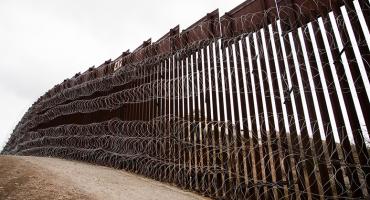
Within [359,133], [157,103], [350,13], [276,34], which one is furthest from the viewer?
[157,103]

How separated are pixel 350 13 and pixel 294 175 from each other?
2.18m

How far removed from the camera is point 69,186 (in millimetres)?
4512

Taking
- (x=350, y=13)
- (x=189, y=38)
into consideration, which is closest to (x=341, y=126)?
(x=350, y=13)

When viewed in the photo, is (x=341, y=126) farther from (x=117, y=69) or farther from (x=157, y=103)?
(x=117, y=69)

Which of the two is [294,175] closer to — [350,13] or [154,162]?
[350,13]

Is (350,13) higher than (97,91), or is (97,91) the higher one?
(97,91)

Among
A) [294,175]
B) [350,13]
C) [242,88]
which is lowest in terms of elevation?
[294,175]

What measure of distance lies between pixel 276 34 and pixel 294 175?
2113 mm

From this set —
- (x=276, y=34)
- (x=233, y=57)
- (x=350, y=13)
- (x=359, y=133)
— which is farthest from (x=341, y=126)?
(x=233, y=57)

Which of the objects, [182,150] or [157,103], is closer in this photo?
[182,150]

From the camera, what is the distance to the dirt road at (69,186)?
13.3ft

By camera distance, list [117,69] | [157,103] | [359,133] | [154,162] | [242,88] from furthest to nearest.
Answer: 1. [117,69]
2. [157,103]
3. [154,162]
4. [242,88]
5. [359,133]

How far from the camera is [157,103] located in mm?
7094

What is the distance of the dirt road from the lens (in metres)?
4.06
